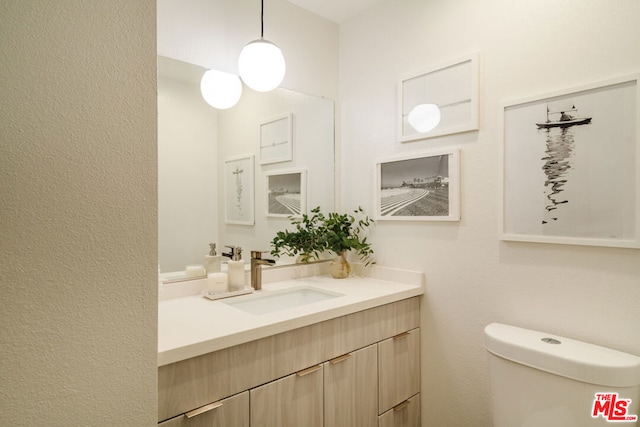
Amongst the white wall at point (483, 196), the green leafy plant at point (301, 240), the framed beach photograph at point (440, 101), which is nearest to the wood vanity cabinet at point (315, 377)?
the white wall at point (483, 196)

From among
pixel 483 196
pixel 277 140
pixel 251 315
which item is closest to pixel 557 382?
pixel 483 196

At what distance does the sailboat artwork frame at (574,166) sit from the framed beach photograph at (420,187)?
0.22 meters

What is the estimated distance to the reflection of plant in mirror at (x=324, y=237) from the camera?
1.92 meters

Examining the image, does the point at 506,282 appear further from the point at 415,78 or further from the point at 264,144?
the point at 264,144

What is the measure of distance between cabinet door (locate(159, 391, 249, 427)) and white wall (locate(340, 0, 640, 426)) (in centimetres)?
100

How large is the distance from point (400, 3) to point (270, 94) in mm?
829

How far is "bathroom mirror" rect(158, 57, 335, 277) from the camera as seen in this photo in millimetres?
1541

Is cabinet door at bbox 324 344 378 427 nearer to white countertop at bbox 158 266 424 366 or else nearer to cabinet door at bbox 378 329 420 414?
cabinet door at bbox 378 329 420 414

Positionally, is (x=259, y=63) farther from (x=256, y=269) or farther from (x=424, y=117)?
(x=256, y=269)

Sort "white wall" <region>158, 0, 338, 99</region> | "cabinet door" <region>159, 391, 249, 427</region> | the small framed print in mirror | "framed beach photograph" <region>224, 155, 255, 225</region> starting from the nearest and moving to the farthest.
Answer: "cabinet door" <region>159, 391, 249, 427</region> < "white wall" <region>158, 0, 338, 99</region> < "framed beach photograph" <region>224, 155, 255, 225</region> < the small framed print in mirror

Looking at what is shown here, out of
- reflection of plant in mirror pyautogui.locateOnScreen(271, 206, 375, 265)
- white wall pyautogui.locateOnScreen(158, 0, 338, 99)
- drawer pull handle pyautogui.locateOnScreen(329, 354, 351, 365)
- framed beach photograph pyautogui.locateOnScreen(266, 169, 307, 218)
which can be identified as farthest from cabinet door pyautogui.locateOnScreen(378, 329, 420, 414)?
white wall pyautogui.locateOnScreen(158, 0, 338, 99)

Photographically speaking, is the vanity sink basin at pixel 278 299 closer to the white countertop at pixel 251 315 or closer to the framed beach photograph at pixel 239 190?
the white countertop at pixel 251 315

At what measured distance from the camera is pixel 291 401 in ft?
3.98

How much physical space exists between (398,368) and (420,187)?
867mm
